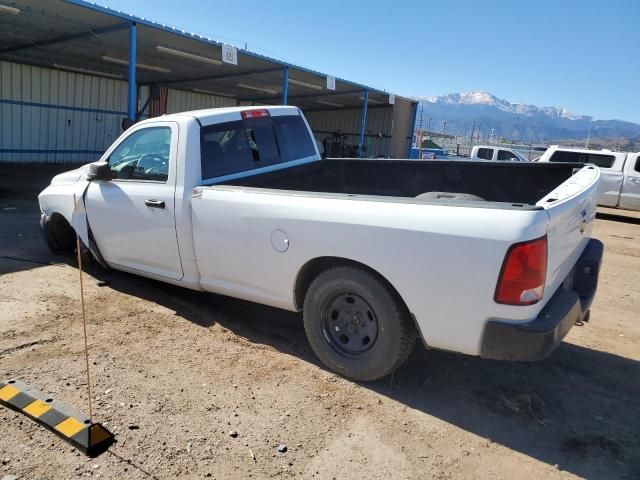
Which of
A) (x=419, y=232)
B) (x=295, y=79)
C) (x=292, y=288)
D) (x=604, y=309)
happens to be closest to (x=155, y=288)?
(x=292, y=288)

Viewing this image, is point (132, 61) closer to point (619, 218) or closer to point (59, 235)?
point (59, 235)

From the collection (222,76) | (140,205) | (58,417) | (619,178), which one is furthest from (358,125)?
(58,417)

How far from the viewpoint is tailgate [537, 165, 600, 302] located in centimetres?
274

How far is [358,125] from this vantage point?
28188 mm

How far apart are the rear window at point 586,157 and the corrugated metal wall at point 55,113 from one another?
18.7 meters

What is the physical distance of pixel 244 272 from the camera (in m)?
3.78

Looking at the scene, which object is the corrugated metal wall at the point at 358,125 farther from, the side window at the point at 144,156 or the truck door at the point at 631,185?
the side window at the point at 144,156

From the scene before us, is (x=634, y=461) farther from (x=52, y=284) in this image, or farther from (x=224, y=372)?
(x=52, y=284)

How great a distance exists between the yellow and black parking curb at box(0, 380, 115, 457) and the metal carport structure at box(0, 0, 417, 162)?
948 cm

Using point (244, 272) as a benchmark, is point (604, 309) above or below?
below

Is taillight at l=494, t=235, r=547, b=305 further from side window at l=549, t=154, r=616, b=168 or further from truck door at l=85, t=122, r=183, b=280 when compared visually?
side window at l=549, t=154, r=616, b=168

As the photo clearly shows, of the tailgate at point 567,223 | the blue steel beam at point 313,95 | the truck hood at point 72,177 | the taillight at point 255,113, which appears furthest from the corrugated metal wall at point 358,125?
the tailgate at point 567,223

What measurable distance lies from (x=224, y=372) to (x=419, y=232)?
1.75m

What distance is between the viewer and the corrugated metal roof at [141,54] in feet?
37.5
